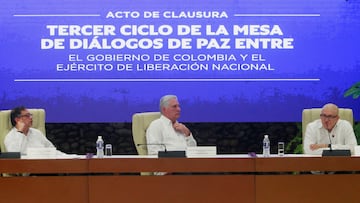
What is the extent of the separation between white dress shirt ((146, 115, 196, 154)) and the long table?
1477 millimetres

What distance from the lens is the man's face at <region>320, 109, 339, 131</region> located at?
605 cm

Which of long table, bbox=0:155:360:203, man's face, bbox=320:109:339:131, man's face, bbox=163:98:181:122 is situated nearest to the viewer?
Result: long table, bbox=0:155:360:203

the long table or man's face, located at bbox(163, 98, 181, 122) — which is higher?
man's face, located at bbox(163, 98, 181, 122)

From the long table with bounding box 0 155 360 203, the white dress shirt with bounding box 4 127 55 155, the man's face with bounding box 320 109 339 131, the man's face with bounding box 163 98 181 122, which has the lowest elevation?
the long table with bounding box 0 155 360 203

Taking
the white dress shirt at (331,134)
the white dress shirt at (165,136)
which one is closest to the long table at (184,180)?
the white dress shirt at (165,136)

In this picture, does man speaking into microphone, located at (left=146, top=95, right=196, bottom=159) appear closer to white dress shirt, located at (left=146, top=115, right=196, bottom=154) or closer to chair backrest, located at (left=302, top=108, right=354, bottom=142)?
white dress shirt, located at (left=146, top=115, right=196, bottom=154)

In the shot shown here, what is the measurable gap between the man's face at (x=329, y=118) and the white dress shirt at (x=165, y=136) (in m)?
1.18

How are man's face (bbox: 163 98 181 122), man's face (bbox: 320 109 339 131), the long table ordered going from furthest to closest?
1. man's face (bbox: 163 98 181 122)
2. man's face (bbox: 320 109 339 131)
3. the long table

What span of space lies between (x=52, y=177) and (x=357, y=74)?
4.03 metres

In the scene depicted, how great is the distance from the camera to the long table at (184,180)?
4.48 meters

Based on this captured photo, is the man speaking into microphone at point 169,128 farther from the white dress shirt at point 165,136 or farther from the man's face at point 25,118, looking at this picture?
the man's face at point 25,118

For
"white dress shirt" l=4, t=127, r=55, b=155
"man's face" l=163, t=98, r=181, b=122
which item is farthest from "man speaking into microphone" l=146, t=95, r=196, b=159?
"white dress shirt" l=4, t=127, r=55, b=155

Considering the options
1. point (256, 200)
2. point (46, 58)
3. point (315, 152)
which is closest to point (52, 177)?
point (256, 200)

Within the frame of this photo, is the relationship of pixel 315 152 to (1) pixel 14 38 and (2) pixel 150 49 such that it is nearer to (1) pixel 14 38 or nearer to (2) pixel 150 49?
(2) pixel 150 49
